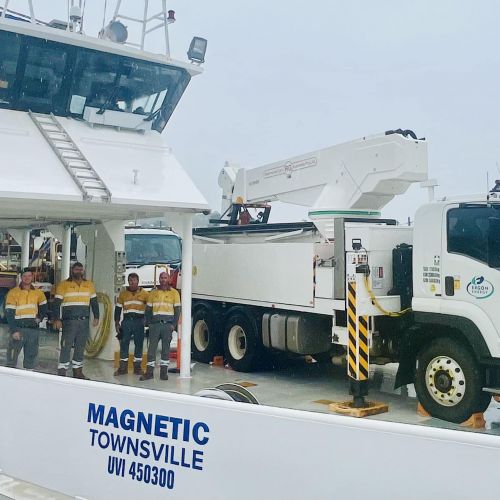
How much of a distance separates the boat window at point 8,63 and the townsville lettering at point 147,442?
23.9ft

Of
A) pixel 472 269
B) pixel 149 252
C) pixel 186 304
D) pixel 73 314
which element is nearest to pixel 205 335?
pixel 186 304

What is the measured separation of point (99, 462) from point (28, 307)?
17.7 feet

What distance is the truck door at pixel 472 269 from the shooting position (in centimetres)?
→ 723

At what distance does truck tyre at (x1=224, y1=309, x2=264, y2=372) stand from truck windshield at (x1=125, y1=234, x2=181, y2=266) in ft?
14.8

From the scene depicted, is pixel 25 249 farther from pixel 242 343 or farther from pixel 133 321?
pixel 242 343

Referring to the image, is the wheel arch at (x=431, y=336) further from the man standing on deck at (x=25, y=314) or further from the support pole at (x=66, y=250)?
the support pole at (x=66, y=250)

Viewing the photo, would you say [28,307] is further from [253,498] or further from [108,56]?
[253,498]

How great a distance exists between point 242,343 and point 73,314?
299cm

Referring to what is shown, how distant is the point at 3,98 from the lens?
10203mm

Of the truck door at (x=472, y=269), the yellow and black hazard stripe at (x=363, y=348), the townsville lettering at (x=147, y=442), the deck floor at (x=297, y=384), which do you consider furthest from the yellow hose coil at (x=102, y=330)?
the townsville lettering at (x=147, y=442)

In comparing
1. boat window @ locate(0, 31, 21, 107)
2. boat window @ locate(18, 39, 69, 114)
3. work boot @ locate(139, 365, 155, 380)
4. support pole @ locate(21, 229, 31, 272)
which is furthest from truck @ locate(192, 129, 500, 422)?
support pole @ locate(21, 229, 31, 272)

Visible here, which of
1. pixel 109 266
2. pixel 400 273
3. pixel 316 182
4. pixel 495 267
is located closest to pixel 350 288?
pixel 400 273

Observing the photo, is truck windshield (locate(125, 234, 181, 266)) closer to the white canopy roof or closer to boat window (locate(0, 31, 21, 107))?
the white canopy roof

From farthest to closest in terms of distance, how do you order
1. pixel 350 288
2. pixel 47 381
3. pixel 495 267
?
pixel 350 288 < pixel 495 267 < pixel 47 381
